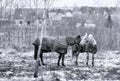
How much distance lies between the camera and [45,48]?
12.2 m

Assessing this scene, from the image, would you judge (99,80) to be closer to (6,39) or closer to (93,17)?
(6,39)

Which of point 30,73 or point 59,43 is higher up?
point 59,43

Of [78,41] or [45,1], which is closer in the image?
[45,1]

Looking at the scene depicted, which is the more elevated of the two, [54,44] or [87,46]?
[54,44]

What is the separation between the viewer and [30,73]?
10.5 meters

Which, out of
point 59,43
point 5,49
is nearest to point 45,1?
point 59,43

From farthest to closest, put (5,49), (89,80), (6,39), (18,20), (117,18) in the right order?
(117,18) → (18,20) → (6,39) → (5,49) → (89,80)

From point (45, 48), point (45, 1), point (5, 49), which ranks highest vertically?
point (45, 1)

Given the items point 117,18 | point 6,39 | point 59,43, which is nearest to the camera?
point 59,43

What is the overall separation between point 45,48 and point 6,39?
493 inches

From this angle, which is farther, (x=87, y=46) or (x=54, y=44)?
(x=87, y=46)

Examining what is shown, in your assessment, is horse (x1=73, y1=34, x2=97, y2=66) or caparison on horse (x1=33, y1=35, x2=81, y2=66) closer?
caparison on horse (x1=33, y1=35, x2=81, y2=66)

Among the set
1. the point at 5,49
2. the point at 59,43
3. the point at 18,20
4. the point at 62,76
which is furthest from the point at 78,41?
the point at 18,20

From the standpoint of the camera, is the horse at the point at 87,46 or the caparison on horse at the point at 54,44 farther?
the horse at the point at 87,46
